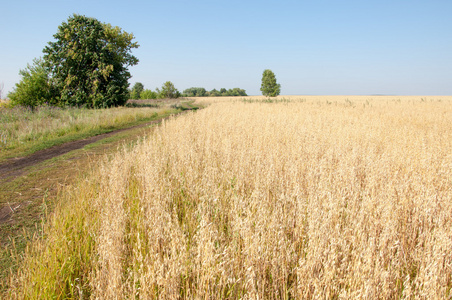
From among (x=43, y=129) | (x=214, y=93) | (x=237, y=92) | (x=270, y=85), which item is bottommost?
(x=43, y=129)

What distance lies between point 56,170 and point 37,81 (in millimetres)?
23934

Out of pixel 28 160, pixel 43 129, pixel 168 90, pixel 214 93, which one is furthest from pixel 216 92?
pixel 28 160

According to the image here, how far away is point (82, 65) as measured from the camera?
26.2 metres

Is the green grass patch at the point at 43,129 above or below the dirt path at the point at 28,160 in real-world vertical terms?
above

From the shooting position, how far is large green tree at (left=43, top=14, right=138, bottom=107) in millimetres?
25203

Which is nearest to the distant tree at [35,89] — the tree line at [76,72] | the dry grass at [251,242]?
the tree line at [76,72]

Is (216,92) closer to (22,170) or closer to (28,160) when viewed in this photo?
(28,160)

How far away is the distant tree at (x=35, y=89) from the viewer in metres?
23.0

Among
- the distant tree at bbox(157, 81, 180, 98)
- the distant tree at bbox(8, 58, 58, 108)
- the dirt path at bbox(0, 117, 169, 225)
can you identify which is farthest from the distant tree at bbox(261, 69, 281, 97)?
the dirt path at bbox(0, 117, 169, 225)

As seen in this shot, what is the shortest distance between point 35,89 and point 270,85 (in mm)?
57197

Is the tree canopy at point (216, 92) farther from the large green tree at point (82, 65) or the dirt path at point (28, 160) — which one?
the dirt path at point (28, 160)

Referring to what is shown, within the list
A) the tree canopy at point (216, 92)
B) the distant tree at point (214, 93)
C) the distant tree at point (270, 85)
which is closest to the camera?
the distant tree at point (270, 85)

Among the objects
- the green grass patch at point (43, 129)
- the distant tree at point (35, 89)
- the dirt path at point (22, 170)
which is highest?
the distant tree at point (35, 89)

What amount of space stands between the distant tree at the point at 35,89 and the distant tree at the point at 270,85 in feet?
178
